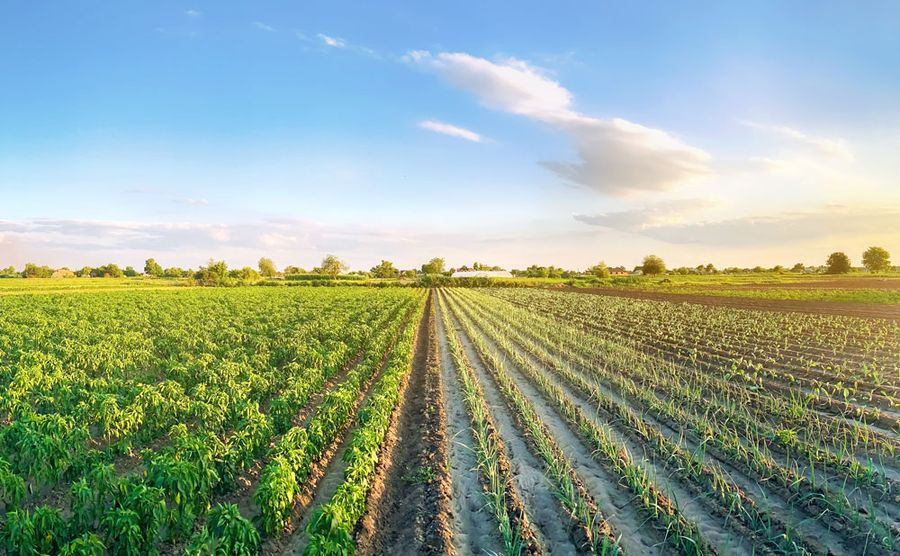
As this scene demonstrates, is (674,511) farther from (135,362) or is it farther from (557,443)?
(135,362)

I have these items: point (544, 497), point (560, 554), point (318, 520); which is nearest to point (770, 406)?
point (544, 497)

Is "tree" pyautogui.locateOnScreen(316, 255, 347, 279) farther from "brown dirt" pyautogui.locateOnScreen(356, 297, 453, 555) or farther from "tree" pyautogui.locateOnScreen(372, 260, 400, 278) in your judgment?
"brown dirt" pyautogui.locateOnScreen(356, 297, 453, 555)

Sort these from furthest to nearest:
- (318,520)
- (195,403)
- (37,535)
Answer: (195,403) < (318,520) < (37,535)

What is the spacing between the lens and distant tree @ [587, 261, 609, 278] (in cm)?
11682

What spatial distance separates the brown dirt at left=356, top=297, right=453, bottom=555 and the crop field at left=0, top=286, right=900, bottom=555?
0.13 feet

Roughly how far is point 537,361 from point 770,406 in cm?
778

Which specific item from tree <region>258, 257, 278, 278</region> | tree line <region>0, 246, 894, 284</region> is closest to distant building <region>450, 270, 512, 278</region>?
tree line <region>0, 246, 894, 284</region>

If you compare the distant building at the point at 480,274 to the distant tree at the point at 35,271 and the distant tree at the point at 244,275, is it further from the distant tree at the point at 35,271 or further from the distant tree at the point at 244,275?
the distant tree at the point at 35,271

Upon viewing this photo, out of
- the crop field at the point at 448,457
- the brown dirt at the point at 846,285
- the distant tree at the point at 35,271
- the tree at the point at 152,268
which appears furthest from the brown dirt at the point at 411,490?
the tree at the point at 152,268

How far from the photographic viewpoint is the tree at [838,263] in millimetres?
105250

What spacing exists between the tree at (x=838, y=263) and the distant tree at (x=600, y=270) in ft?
170

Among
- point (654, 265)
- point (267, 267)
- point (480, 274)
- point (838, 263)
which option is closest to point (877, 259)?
point (838, 263)

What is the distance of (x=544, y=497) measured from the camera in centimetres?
714

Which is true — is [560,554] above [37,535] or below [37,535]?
below
